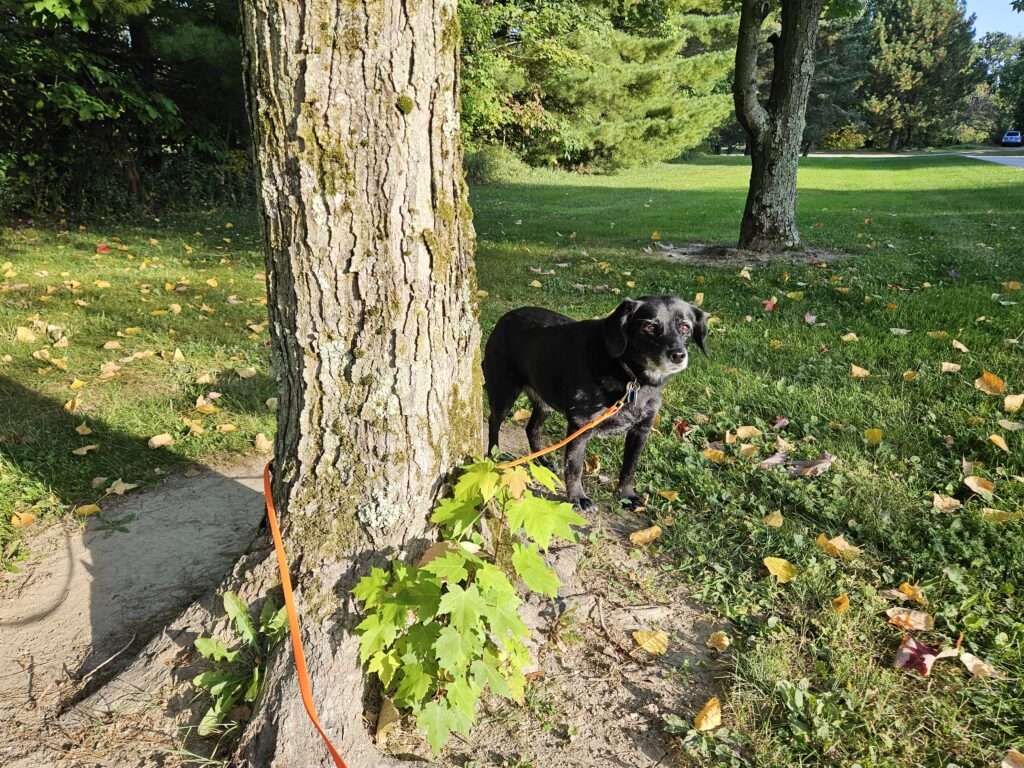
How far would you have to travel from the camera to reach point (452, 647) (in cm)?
184

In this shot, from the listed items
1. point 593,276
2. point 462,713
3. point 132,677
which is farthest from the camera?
point 593,276

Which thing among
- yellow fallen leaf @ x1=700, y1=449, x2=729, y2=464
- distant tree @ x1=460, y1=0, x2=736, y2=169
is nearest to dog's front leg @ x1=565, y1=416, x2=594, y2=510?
yellow fallen leaf @ x1=700, y1=449, x2=729, y2=464

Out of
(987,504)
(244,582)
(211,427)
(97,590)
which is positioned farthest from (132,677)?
(987,504)

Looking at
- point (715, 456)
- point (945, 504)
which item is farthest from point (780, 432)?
point (945, 504)

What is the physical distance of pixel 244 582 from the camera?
2312mm

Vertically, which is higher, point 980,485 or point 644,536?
point 980,485

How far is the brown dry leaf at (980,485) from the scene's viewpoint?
3.19m

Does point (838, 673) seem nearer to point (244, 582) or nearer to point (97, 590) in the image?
point (244, 582)

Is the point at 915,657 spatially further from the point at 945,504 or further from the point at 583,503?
the point at 583,503

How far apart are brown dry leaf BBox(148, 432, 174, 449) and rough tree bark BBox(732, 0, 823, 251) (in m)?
7.72

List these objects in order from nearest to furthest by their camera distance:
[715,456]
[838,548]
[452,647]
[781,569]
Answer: [452,647] < [781,569] < [838,548] < [715,456]

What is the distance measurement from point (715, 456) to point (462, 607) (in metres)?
2.35

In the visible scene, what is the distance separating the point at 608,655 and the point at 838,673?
32.1 inches

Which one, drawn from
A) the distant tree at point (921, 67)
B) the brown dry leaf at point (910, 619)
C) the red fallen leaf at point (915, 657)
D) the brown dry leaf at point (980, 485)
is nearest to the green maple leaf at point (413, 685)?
the red fallen leaf at point (915, 657)
